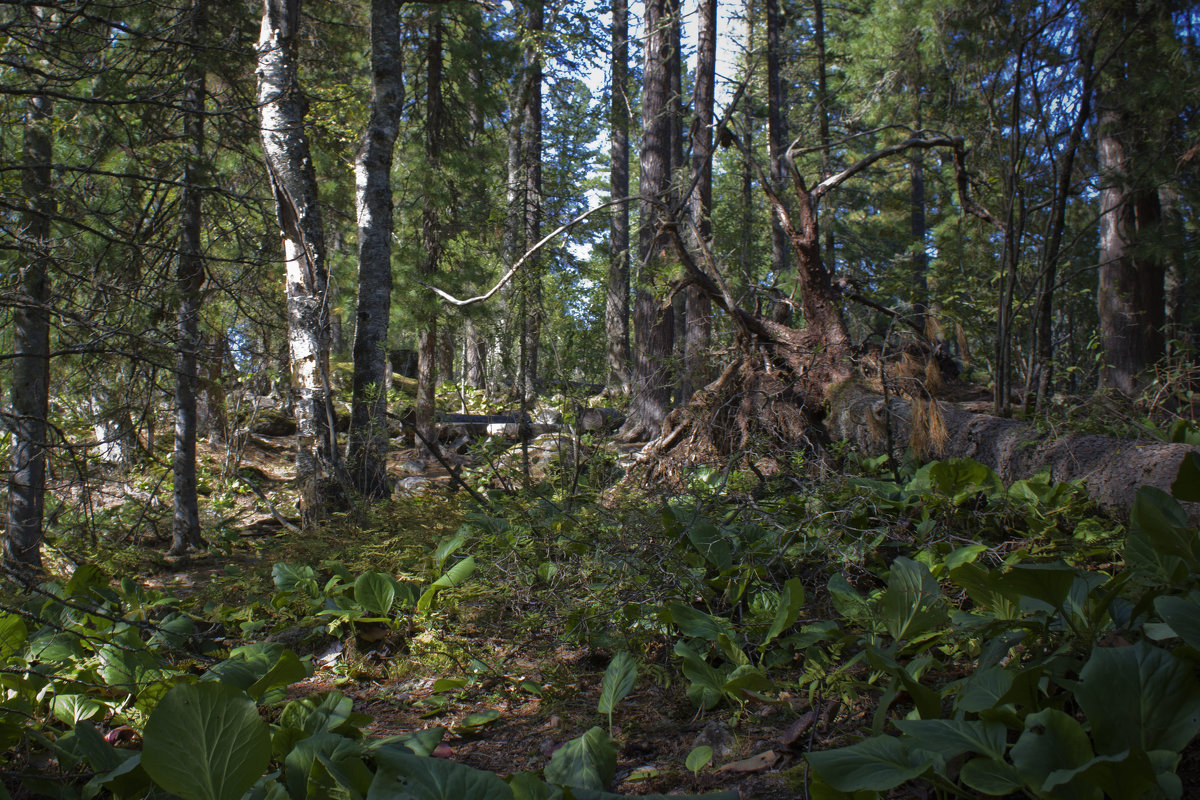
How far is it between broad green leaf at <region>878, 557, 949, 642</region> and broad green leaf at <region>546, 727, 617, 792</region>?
82 centimetres

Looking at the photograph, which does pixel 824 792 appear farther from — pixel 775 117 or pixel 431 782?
pixel 775 117

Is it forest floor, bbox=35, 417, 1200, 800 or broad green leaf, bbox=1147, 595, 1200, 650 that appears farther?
forest floor, bbox=35, 417, 1200, 800

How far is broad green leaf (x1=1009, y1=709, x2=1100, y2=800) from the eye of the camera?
118 centimetres

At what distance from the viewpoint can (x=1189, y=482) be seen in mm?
1776

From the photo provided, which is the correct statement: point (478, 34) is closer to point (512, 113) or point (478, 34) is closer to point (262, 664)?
point (512, 113)

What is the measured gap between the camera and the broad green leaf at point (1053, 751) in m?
1.18

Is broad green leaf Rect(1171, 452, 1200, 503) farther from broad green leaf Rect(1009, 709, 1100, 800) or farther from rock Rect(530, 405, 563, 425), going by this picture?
rock Rect(530, 405, 563, 425)

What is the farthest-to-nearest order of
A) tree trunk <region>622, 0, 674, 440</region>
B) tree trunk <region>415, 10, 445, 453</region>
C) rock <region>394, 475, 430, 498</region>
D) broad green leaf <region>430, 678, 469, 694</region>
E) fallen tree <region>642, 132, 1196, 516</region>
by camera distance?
tree trunk <region>415, 10, 445, 453</region>, tree trunk <region>622, 0, 674, 440</region>, rock <region>394, 475, 430, 498</region>, fallen tree <region>642, 132, 1196, 516</region>, broad green leaf <region>430, 678, 469, 694</region>

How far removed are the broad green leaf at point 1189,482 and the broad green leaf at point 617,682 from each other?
1.48m

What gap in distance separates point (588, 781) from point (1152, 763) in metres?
1.03

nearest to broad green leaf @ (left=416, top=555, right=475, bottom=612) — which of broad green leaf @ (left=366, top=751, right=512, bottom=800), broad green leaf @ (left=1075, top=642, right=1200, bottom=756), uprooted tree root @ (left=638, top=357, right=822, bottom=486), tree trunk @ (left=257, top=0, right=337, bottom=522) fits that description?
broad green leaf @ (left=366, top=751, right=512, bottom=800)

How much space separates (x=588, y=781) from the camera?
1.51 metres

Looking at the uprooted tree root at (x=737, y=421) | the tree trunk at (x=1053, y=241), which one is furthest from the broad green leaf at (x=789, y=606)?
the tree trunk at (x=1053, y=241)

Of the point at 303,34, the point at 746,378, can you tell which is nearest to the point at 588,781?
the point at 746,378
